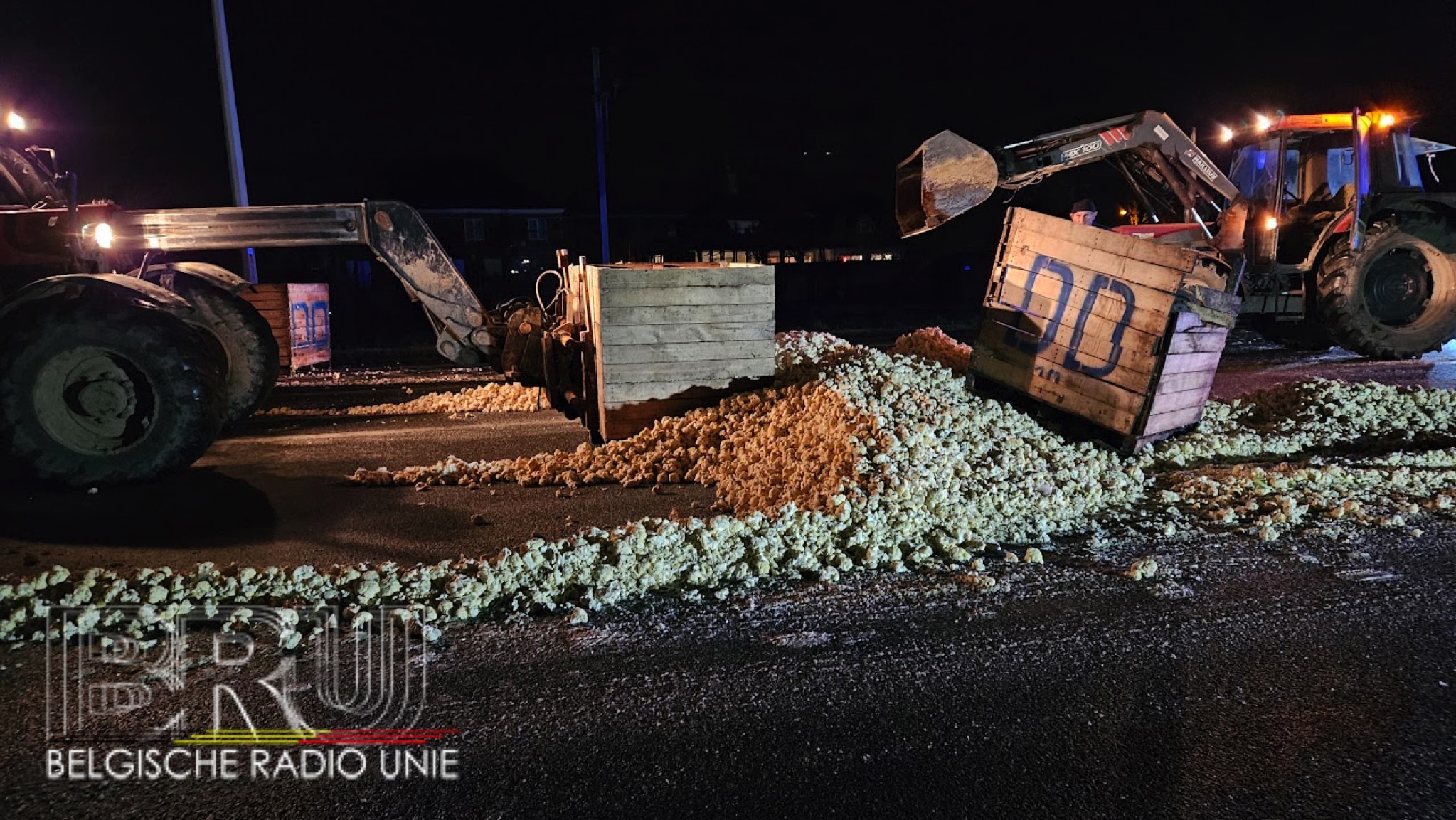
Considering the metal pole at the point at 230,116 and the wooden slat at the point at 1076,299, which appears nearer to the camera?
the wooden slat at the point at 1076,299

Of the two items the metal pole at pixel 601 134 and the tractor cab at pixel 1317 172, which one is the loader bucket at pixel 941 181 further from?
the metal pole at pixel 601 134

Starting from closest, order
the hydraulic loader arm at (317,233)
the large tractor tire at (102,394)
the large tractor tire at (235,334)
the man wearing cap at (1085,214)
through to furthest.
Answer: the large tractor tire at (102,394) < the hydraulic loader arm at (317,233) < the large tractor tire at (235,334) < the man wearing cap at (1085,214)

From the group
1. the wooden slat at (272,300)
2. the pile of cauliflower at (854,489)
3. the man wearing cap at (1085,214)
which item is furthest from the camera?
the wooden slat at (272,300)

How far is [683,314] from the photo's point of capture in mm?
7652

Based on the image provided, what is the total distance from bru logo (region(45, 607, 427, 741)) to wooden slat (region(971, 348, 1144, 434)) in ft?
18.6

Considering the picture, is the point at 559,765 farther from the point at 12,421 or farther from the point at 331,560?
the point at 12,421

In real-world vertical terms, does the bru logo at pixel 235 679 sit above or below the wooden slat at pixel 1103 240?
below

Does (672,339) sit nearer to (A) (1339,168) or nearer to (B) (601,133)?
(A) (1339,168)

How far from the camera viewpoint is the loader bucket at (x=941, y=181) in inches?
324

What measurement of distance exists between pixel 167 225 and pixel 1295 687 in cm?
881

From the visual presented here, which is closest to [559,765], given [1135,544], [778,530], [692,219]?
[778,530]

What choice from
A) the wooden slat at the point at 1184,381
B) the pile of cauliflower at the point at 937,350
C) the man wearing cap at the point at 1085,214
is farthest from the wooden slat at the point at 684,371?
the man wearing cap at the point at 1085,214

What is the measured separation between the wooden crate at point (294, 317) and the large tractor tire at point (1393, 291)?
15455mm

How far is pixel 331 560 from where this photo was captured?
16.5 feet
